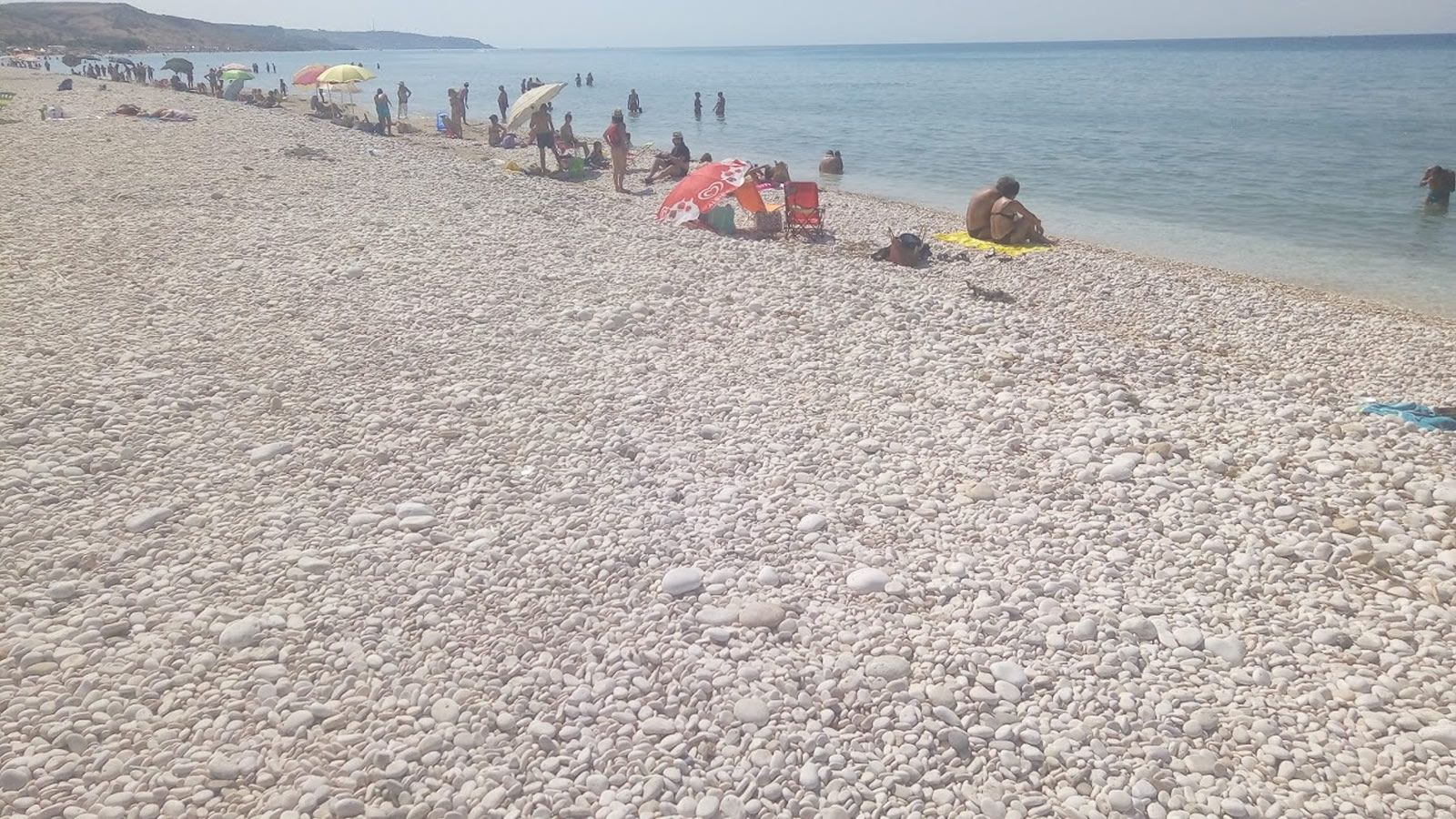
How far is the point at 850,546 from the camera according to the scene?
15.7 feet

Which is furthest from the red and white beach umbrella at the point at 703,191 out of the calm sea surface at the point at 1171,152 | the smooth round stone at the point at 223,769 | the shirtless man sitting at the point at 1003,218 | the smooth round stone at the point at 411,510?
the smooth round stone at the point at 223,769

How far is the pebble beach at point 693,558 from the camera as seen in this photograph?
10.8ft

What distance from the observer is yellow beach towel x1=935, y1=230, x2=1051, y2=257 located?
1333cm

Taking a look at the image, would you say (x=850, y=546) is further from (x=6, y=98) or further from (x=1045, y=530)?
(x=6, y=98)

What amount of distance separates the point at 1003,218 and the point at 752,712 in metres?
11.9

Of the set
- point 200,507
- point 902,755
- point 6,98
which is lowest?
point 902,755

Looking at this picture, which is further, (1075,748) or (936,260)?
(936,260)

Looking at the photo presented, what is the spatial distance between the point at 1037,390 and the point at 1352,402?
107 inches

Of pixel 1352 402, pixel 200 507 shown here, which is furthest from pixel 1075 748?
pixel 1352 402

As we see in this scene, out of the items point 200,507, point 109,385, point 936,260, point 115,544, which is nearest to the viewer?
point 115,544

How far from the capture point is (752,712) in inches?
140

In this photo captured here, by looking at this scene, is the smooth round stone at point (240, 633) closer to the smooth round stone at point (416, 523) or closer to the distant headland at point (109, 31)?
the smooth round stone at point (416, 523)

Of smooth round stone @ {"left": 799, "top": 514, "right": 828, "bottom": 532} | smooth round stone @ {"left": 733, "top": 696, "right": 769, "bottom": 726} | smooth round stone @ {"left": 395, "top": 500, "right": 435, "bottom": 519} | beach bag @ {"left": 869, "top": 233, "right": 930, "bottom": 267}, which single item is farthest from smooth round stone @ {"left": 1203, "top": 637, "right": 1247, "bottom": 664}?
beach bag @ {"left": 869, "top": 233, "right": 930, "bottom": 267}

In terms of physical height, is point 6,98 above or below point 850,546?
above
